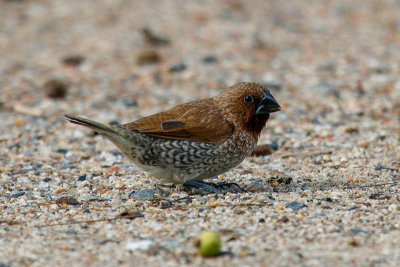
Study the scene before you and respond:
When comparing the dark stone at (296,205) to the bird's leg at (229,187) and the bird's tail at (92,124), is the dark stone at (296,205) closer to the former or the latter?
the bird's leg at (229,187)

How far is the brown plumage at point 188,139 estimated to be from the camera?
571 centimetres

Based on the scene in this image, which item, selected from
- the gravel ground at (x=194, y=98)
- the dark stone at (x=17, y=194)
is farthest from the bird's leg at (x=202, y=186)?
the dark stone at (x=17, y=194)

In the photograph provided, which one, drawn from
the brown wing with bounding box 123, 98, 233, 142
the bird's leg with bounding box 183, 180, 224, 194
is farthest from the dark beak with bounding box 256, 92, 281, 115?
the bird's leg with bounding box 183, 180, 224, 194

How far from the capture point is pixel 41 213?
5.21m

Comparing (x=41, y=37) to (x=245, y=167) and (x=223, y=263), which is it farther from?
(x=223, y=263)

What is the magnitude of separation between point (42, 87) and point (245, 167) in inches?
178

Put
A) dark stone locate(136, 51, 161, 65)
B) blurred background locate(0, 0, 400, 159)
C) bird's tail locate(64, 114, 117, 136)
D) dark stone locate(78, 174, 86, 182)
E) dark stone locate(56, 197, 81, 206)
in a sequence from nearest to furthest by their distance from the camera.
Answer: dark stone locate(56, 197, 81, 206), bird's tail locate(64, 114, 117, 136), dark stone locate(78, 174, 86, 182), blurred background locate(0, 0, 400, 159), dark stone locate(136, 51, 161, 65)

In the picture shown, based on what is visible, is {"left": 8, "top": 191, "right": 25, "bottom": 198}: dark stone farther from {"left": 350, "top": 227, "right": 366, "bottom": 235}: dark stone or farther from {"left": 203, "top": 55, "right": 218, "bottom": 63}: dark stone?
{"left": 203, "top": 55, "right": 218, "bottom": 63}: dark stone

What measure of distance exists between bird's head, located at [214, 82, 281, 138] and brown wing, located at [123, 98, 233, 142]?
0.31 feet

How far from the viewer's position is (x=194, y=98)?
31.4 feet

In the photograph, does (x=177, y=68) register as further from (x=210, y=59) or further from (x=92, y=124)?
(x=92, y=124)

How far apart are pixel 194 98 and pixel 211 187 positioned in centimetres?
389

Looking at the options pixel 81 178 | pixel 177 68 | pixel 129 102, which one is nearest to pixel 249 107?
pixel 81 178

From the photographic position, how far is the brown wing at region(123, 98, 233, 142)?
577cm
